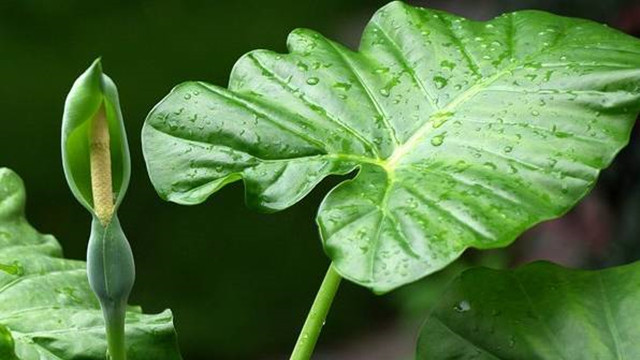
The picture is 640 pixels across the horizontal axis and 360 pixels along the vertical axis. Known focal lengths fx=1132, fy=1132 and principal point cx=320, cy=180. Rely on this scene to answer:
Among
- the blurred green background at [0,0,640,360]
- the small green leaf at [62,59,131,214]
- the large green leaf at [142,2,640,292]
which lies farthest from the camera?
the blurred green background at [0,0,640,360]

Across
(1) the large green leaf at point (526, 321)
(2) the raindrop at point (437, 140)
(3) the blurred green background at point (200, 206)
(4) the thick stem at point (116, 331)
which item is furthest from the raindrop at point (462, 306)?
(3) the blurred green background at point (200, 206)

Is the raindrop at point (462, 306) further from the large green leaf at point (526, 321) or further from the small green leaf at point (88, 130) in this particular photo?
the small green leaf at point (88, 130)

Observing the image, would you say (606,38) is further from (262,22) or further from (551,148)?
(262,22)

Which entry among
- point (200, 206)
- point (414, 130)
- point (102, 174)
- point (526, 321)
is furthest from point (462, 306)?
point (200, 206)

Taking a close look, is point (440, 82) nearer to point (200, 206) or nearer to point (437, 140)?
point (437, 140)

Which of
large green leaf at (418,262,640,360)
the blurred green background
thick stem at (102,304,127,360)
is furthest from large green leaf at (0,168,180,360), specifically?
the blurred green background

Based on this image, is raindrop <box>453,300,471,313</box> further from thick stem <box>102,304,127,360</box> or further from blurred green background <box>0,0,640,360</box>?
blurred green background <box>0,0,640,360</box>

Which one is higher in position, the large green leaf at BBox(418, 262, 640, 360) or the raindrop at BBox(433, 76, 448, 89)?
the raindrop at BBox(433, 76, 448, 89)
